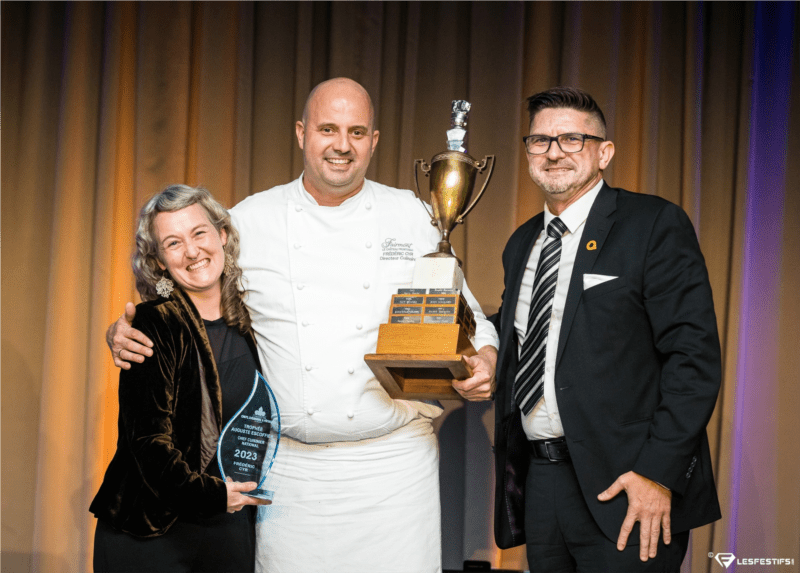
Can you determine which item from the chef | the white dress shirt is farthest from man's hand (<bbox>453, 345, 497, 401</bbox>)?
the white dress shirt

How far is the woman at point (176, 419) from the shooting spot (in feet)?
6.11

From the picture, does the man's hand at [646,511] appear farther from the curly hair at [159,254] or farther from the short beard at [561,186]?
the curly hair at [159,254]

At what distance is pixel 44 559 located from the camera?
3141mm

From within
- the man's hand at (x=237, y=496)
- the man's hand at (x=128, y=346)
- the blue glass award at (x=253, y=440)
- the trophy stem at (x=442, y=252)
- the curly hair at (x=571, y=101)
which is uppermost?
the curly hair at (x=571, y=101)

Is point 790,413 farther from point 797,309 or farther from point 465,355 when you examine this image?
point 465,355

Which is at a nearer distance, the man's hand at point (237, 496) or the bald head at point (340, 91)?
the man's hand at point (237, 496)

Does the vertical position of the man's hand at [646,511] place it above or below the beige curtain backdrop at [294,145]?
below

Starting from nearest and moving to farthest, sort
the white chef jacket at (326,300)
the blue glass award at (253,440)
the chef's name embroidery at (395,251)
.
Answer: the blue glass award at (253,440), the white chef jacket at (326,300), the chef's name embroidery at (395,251)

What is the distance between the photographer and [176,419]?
1.90 meters

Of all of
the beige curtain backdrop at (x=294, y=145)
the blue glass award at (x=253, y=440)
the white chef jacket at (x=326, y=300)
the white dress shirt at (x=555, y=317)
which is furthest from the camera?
the beige curtain backdrop at (x=294, y=145)

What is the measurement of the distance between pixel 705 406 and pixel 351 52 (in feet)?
7.37

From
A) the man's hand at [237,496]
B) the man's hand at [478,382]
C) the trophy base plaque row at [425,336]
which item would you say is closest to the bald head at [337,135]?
the trophy base plaque row at [425,336]

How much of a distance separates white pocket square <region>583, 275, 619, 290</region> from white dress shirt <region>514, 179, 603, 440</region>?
0.23 feet

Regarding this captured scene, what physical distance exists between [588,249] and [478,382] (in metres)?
0.49
